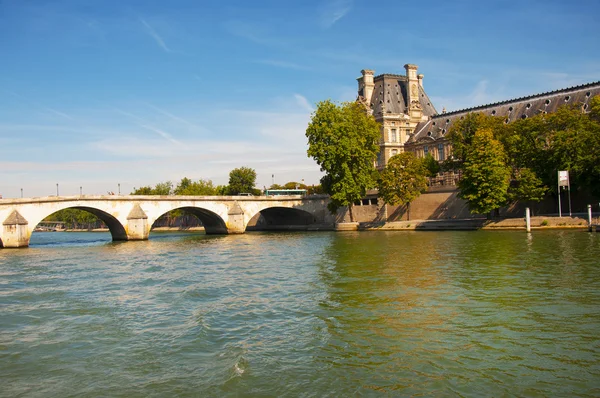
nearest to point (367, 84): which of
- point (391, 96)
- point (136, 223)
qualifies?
point (391, 96)

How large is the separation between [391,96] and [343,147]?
95.1ft

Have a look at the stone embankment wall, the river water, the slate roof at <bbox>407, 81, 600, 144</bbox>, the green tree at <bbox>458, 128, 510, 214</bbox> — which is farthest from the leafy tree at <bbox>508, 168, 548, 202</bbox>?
the river water

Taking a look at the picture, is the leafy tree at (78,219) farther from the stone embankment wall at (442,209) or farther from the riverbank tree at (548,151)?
the riverbank tree at (548,151)

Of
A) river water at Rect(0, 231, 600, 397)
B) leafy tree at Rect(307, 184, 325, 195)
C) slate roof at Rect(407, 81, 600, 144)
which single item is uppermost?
slate roof at Rect(407, 81, 600, 144)

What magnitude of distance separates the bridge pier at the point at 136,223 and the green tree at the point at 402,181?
2831cm

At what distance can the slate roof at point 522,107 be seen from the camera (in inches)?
2680

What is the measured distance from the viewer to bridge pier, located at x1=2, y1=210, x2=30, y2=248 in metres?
51.5

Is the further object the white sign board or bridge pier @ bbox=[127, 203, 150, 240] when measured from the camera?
bridge pier @ bbox=[127, 203, 150, 240]

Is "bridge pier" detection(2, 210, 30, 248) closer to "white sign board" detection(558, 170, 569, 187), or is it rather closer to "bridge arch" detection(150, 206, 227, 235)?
"bridge arch" detection(150, 206, 227, 235)

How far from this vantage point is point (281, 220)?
91312mm

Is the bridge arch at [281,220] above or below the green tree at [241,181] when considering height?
below

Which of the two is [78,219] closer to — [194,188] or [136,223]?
[194,188]

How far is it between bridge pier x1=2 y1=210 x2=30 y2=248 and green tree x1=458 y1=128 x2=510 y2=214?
141 ft

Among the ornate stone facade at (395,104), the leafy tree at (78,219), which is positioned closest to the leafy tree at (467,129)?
the ornate stone facade at (395,104)
